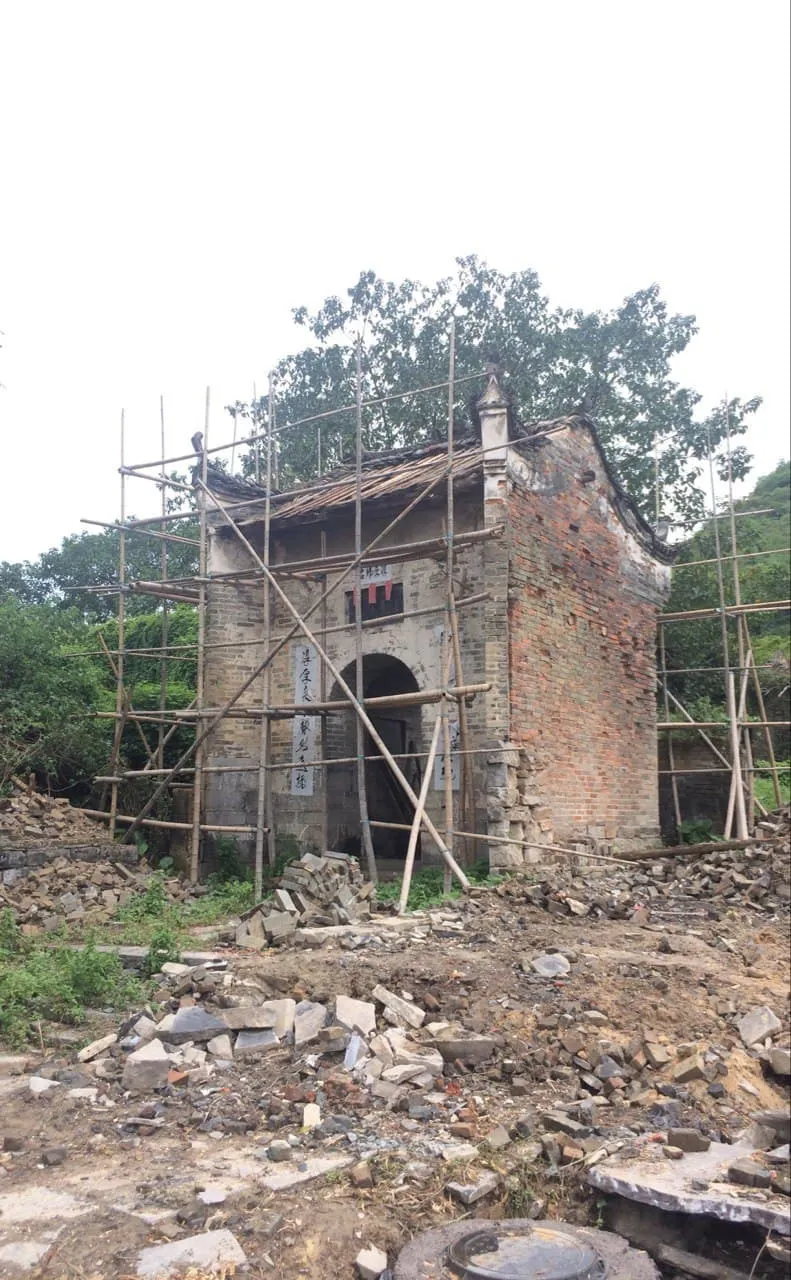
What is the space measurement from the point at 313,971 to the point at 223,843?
664cm

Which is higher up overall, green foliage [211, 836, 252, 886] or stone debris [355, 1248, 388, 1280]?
green foliage [211, 836, 252, 886]

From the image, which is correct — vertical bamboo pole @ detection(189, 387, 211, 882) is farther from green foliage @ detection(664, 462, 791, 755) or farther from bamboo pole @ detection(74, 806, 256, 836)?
green foliage @ detection(664, 462, 791, 755)

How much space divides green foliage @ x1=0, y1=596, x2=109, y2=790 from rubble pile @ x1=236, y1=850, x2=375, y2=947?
459 centimetres

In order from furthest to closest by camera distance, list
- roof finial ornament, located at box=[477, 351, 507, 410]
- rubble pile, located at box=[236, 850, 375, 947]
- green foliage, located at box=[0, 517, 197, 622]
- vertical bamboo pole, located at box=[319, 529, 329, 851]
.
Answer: green foliage, located at box=[0, 517, 197, 622], vertical bamboo pole, located at box=[319, 529, 329, 851], roof finial ornament, located at box=[477, 351, 507, 410], rubble pile, located at box=[236, 850, 375, 947]

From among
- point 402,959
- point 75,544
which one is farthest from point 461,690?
point 75,544

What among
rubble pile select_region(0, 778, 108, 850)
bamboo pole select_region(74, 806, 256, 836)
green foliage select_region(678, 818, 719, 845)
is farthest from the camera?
green foliage select_region(678, 818, 719, 845)

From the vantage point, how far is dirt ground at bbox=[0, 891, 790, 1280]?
4.30 metres

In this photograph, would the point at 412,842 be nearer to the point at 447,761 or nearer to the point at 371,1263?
the point at 447,761

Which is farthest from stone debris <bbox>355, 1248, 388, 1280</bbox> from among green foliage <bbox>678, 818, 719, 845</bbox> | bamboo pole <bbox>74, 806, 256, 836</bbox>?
green foliage <bbox>678, 818, 719, 845</bbox>

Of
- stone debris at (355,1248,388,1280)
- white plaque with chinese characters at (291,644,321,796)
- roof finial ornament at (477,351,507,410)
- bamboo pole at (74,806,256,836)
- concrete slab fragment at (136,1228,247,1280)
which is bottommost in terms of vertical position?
stone debris at (355,1248,388,1280)

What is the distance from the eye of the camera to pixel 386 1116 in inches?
219

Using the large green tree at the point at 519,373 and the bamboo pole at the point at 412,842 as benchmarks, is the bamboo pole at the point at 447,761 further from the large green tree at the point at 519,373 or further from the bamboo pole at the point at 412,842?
the large green tree at the point at 519,373

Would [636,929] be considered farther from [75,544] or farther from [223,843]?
[75,544]

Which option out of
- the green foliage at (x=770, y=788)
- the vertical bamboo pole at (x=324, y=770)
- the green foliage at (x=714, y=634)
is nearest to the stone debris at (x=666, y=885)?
the vertical bamboo pole at (x=324, y=770)
